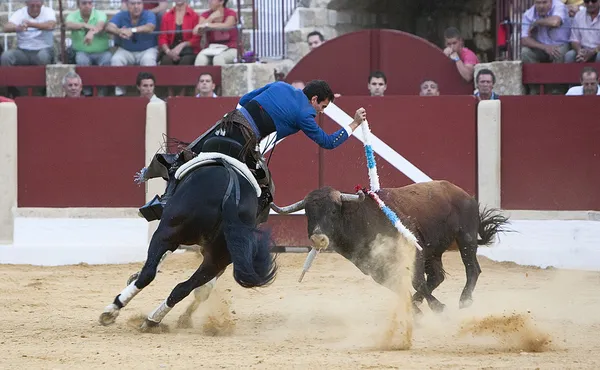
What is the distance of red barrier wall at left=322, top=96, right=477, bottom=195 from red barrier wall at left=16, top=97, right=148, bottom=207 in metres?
1.82

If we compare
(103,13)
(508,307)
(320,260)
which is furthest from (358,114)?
(103,13)

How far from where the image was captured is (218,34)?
12711 millimetres

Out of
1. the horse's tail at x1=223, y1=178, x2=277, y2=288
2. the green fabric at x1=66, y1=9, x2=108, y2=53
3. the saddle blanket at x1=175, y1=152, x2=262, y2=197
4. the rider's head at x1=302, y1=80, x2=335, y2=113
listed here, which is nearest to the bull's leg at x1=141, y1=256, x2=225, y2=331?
the horse's tail at x1=223, y1=178, x2=277, y2=288

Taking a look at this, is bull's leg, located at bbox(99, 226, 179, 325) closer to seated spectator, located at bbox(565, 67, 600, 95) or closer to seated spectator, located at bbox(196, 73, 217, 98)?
seated spectator, located at bbox(196, 73, 217, 98)

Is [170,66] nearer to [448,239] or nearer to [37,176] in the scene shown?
[37,176]

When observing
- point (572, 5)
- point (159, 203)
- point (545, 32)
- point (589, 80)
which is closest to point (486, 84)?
point (589, 80)

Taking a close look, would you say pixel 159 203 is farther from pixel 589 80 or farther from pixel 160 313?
pixel 589 80

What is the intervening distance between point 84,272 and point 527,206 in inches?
151

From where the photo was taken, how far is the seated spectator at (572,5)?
39.1 ft

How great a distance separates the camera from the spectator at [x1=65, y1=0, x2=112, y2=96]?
42.2ft

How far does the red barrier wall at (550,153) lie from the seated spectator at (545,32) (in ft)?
5.70

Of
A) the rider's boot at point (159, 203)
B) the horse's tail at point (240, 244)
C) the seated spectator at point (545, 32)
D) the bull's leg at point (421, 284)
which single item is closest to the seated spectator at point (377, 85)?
the seated spectator at point (545, 32)

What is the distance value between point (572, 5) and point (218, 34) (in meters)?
3.80

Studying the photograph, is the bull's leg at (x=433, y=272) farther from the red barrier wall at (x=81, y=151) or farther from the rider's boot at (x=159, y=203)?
the red barrier wall at (x=81, y=151)
